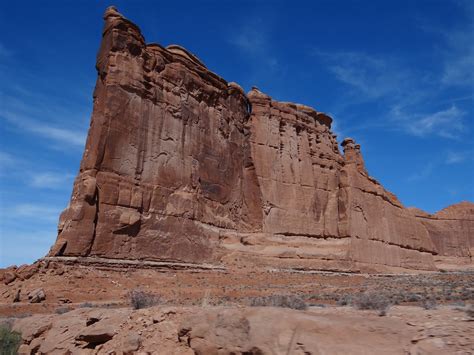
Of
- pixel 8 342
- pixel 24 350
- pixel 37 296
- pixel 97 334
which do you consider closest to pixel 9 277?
pixel 37 296

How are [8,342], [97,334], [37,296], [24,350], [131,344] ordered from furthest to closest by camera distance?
[37,296] → [24,350] → [8,342] → [97,334] → [131,344]

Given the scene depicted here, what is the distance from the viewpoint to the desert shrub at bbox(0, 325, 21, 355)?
383 inches

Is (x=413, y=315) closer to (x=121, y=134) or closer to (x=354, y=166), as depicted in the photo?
(x=121, y=134)

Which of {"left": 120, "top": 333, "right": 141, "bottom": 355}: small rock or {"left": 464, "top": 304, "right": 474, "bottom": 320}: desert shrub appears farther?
{"left": 120, "top": 333, "right": 141, "bottom": 355}: small rock

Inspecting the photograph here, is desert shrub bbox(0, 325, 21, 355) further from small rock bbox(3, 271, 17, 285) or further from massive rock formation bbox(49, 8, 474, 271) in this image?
massive rock formation bbox(49, 8, 474, 271)

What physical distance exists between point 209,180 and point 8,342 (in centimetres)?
2462

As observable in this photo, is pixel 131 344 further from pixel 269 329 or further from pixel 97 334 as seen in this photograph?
pixel 269 329

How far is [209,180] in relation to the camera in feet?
112

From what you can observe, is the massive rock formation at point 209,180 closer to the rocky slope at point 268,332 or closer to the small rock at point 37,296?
the small rock at point 37,296

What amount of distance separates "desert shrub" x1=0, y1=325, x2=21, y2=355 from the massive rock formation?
13.3m

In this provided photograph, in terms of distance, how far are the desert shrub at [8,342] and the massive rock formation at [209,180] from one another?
13.3 meters

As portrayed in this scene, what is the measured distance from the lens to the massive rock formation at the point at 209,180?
2602 centimetres

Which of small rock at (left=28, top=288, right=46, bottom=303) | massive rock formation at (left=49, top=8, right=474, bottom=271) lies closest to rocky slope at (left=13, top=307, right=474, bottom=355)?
small rock at (left=28, top=288, right=46, bottom=303)

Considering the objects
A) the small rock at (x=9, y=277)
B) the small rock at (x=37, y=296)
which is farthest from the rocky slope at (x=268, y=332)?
the small rock at (x=9, y=277)
